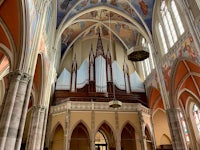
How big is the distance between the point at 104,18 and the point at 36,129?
523 inches

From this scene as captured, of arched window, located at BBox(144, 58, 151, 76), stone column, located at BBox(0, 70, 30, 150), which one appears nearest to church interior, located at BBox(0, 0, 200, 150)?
stone column, located at BBox(0, 70, 30, 150)

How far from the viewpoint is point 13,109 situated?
22.6 feet

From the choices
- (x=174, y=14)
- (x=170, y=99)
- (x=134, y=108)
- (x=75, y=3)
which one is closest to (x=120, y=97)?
(x=134, y=108)

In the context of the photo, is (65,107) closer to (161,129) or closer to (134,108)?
(134,108)

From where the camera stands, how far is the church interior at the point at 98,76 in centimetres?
832

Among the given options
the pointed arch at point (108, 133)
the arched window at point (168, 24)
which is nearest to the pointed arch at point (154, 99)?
the pointed arch at point (108, 133)

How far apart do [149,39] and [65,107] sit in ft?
29.4

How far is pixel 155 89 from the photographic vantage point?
1645 cm

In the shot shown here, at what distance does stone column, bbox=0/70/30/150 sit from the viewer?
6.33 metres

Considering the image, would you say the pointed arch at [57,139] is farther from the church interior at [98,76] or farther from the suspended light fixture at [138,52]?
the suspended light fixture at [138,52]

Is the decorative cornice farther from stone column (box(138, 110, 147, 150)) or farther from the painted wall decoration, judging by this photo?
the painted wall decoration

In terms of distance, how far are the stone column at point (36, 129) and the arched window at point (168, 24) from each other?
9886mm

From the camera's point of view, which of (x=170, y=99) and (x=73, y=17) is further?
(x=73, y=17)

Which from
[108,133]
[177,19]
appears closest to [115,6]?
[177,19]
